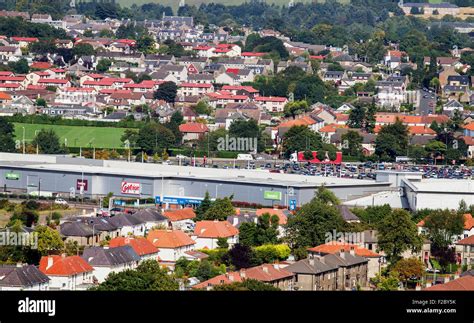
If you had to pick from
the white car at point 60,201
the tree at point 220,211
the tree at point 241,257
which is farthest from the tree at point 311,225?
the white car at point 60,201

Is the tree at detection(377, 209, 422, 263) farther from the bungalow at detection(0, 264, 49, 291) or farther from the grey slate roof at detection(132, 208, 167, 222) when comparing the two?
the bungalow at detection(0, 264, 49, 291)

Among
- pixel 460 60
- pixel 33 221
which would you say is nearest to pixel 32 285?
pixel 33 221

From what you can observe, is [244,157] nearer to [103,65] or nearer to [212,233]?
[212,233]

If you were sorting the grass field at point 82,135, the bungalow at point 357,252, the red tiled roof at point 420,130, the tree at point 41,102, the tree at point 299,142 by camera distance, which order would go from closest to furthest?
the bungalow at point 357,252 → the tree at point 299,142 → the grass field at point 82,135 → the red tiled roof at point 420,130 → the tree at point 41,102

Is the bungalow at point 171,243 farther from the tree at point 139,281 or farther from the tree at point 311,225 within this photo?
the tree at point 139,281

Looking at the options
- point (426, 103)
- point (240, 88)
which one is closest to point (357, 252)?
point (426, 103)

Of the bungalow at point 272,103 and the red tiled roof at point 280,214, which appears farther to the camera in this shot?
the bungalow at point 272,103
